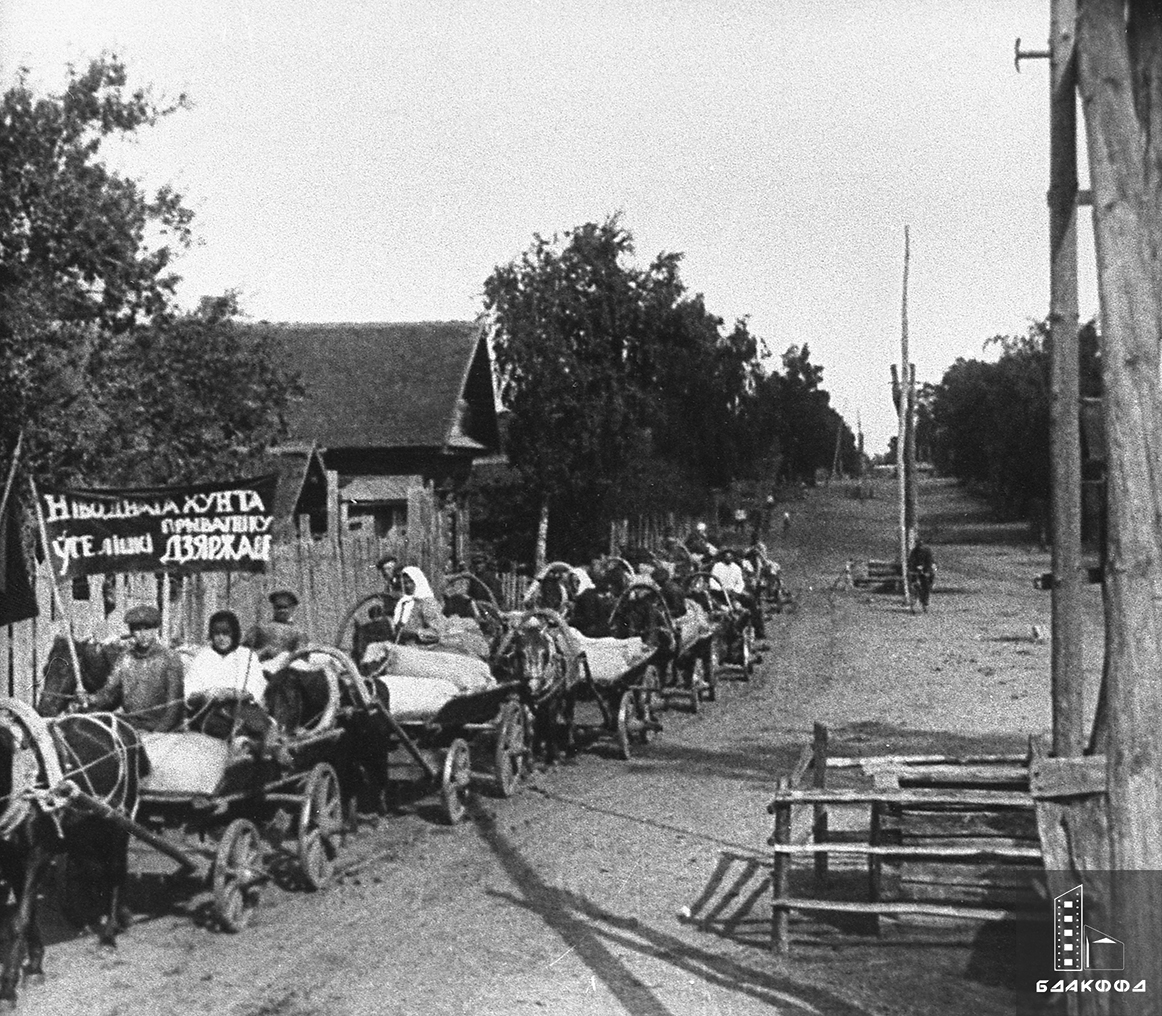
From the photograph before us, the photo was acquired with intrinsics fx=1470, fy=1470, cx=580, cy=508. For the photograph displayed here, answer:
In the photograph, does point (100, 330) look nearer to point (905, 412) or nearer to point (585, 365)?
point (585, 365)

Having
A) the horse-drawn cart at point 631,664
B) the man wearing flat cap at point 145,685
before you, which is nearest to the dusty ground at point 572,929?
the horse-drawn cart at point 631,664

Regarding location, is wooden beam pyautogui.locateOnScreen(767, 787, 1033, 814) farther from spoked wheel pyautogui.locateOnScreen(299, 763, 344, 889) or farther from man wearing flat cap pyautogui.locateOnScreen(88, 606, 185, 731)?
man wearing flat cap pyautogui.locateOnScreen(88, 606, 185, 731)

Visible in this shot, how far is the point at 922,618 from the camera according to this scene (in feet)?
95.8

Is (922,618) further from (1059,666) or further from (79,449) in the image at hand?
(1059,666)

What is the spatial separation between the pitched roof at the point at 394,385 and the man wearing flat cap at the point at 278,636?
1803 cm

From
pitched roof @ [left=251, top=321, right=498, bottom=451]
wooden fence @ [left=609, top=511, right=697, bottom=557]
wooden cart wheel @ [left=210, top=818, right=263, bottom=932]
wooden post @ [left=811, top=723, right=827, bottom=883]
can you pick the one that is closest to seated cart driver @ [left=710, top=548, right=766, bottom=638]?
wooden fence @ [left=609, top=511, right=697, bottom=557]

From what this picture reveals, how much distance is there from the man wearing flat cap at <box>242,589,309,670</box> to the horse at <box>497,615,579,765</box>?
7.82ft

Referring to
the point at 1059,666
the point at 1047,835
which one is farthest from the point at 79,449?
the point at 1047,835

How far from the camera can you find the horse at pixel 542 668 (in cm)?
1358

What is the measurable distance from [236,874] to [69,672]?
8.37 feet

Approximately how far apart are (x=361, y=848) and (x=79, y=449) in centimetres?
584

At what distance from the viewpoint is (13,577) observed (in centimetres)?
983

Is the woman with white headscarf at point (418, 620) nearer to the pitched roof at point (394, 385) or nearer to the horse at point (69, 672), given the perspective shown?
the horse at point (69, 672)

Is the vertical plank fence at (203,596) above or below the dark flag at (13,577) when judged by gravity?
below
